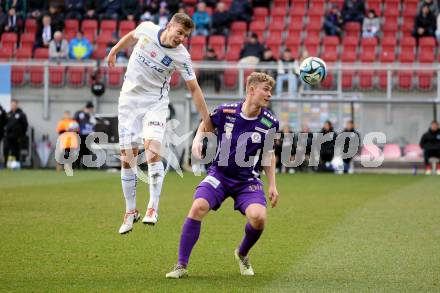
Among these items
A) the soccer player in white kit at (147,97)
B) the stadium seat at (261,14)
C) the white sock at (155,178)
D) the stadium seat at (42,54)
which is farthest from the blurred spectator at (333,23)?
the white sock at (155,178)

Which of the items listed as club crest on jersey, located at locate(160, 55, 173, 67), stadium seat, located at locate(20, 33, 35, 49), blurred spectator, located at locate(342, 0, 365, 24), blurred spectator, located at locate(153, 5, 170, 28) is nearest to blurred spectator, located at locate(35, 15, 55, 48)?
stadium seat, located at locate(20, 33, 35, 49)

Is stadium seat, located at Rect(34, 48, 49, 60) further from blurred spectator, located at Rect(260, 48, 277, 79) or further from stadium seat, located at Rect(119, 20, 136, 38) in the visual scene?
blurred spectator, located at Rect(260, 48, 277, 79)

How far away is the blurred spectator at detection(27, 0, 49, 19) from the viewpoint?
29.8m

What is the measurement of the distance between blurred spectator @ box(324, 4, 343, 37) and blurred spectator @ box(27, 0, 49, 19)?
872 cm

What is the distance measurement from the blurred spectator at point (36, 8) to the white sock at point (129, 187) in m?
19.7

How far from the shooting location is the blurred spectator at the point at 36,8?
1173 inches

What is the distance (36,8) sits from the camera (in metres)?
30.5

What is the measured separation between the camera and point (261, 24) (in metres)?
29.2

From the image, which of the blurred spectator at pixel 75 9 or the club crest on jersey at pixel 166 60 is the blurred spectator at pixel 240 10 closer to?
the blurred spectator at pixel 75 9

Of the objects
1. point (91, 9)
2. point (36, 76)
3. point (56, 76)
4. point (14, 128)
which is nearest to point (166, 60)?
point (14, 128)

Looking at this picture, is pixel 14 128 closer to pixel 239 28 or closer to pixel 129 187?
pixel 239 28

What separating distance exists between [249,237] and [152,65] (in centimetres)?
252

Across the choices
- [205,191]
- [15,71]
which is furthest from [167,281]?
[15,71]

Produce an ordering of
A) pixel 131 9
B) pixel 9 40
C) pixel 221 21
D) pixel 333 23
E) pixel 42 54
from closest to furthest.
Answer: pixel 333 23 < pixel 42 54 < pixel 221 21 < pixel 9 40 < pixel 131 9
